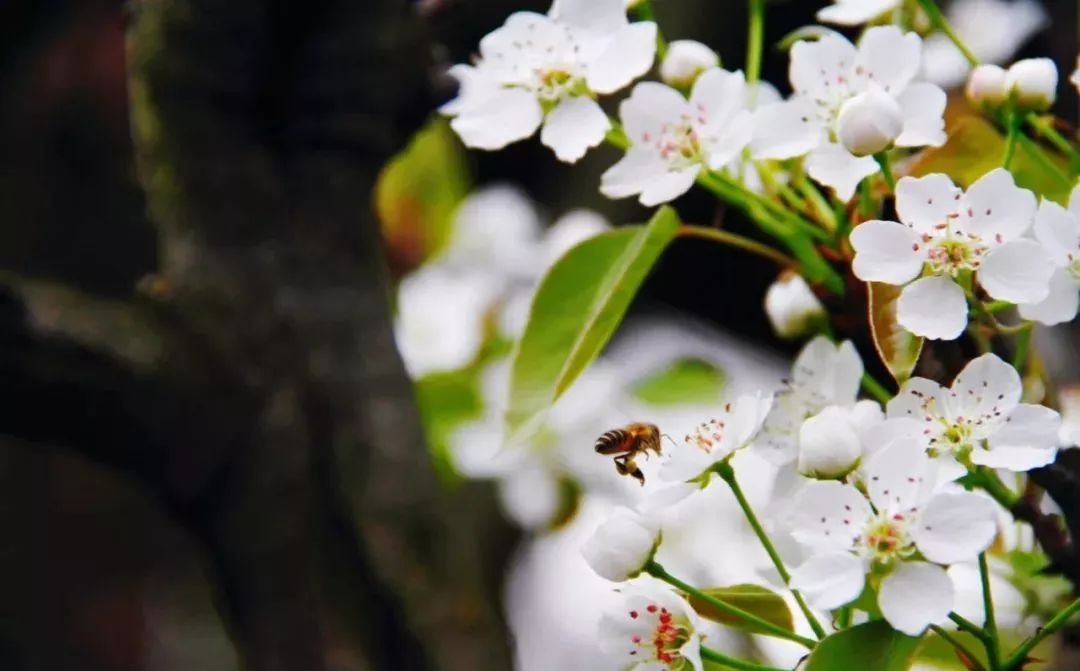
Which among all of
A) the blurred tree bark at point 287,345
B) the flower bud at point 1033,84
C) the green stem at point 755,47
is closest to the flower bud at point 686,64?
the green stem at point 755,47

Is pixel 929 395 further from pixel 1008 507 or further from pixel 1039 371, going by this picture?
pixel 1039 371

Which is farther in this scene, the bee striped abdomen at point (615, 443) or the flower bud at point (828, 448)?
the bee striped abdomen at point (615, 443)

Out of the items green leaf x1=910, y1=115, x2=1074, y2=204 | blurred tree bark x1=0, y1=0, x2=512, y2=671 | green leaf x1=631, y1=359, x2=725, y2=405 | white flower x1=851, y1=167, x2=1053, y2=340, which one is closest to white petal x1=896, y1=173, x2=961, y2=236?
white flower x1=851, y1=167, x2=1053, y2=340

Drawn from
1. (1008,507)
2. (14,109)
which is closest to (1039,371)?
(1008,507)

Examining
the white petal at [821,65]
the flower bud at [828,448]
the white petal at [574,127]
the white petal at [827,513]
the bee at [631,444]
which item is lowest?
the bee at [631,444]

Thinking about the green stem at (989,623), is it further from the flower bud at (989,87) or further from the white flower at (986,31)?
the white flower at (986,31)
